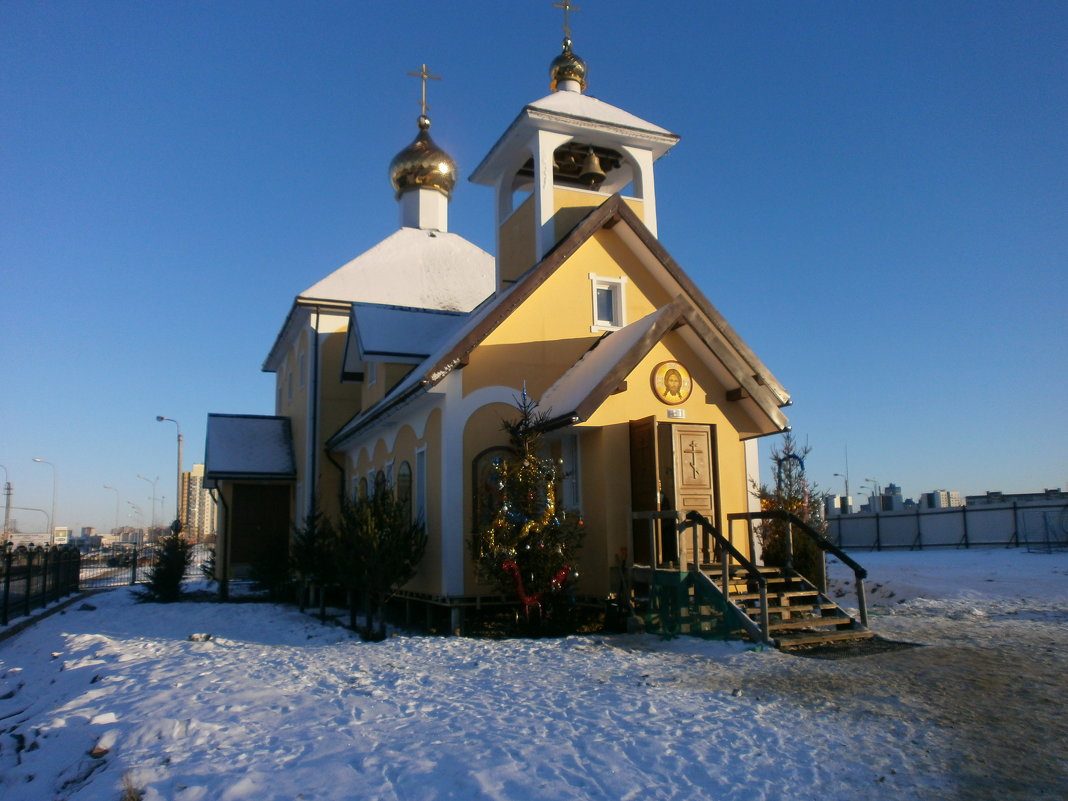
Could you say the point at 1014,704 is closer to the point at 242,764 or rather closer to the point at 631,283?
the point at 242,764

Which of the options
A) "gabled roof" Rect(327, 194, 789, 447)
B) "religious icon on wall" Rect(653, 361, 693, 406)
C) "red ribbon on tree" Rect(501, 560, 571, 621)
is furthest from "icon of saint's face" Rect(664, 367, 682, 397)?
"red ribbon on tree" Rect(501, 560, 571, 621)

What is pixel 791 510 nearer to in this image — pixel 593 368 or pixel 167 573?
pixel 593 368

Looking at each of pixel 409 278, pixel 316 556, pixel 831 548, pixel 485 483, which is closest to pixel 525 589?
pixel 485 483

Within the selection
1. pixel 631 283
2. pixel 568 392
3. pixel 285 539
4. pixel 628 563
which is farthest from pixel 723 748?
pixel 285 539

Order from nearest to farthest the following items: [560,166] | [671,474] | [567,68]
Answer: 1. [671,474]
2. [560,166]
3. [567,68]

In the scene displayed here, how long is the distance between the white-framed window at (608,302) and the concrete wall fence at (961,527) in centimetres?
1209

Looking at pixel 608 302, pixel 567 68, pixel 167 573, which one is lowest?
pixel 167 573

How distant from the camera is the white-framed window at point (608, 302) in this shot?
14.6 m

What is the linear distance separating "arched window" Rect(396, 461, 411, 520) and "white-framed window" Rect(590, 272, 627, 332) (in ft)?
13.5

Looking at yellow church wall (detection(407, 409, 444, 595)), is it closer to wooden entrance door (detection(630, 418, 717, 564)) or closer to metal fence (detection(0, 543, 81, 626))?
wooden entrance door (detection(630, 418, 717, 564))

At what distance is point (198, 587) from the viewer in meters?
25.2

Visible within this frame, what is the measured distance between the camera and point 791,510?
15086 mm

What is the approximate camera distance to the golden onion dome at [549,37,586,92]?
18.3 m

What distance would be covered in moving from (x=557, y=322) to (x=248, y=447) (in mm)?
13098
